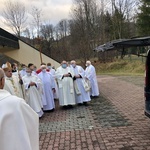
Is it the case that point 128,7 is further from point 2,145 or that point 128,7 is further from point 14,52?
point 2,145

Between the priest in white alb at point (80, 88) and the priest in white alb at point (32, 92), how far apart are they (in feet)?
6.94

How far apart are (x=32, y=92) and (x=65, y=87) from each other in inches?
75.5

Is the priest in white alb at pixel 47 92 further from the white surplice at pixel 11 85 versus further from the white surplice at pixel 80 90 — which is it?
the white surplice at pixel 11 85

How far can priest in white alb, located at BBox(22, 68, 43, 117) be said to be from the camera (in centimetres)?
864

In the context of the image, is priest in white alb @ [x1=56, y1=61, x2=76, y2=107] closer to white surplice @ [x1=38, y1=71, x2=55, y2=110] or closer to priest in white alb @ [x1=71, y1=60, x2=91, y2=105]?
priest in white alb @ [x1=71, y1=60, x2=91, y2=105]

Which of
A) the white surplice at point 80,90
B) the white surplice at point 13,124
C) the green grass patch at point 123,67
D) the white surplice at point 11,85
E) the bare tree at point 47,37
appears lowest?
the green grass patch at point 123,67

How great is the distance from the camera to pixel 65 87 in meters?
10.3

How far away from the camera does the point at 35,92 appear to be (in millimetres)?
8781

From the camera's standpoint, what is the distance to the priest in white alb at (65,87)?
1016cm

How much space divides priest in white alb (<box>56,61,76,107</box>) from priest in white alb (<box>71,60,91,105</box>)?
0.90ft

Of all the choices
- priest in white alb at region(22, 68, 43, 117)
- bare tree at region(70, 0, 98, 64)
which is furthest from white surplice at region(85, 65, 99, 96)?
bare tree at region(70, 0, 98, 64)

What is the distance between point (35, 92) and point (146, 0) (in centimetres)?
3320

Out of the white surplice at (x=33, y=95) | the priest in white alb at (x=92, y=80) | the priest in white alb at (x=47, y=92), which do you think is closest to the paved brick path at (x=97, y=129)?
the priest in white alb at (x=47, y=92)

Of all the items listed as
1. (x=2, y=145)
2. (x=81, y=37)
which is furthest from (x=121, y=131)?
(x=81, y=37)
